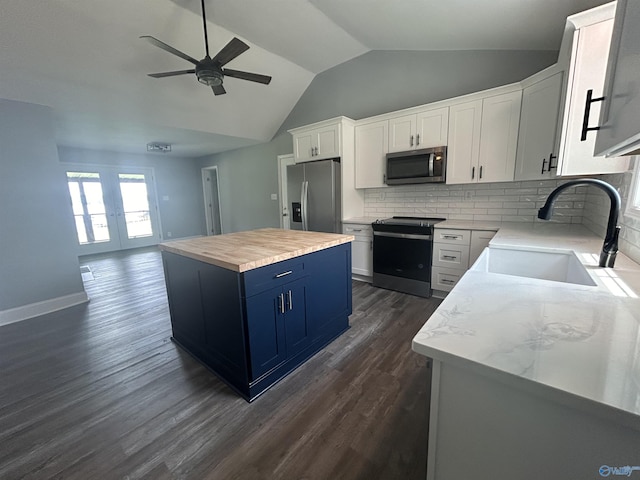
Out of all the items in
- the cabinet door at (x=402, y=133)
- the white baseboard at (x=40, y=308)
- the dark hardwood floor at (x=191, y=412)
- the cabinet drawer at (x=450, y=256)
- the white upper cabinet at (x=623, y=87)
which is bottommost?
the dark hardwood floor at (x=191, y=412)

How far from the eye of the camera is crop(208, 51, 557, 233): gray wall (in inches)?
114

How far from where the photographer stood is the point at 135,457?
1.34 m

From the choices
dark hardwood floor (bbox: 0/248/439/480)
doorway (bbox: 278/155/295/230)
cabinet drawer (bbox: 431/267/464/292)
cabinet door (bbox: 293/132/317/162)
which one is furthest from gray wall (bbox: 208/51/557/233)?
dark hardwood floor (bbox: 0/248/439/480)

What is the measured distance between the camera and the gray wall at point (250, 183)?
17.9 ft

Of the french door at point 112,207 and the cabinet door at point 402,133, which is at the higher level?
the cabinet door at point 402,133

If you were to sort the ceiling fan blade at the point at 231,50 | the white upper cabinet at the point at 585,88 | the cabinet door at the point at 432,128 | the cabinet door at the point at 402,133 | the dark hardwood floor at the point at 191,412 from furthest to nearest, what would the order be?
the cabinet door at the point at 402,133, the cabinet door at the point at 432,128, the ceiling fan blade at the point at 231,50, the white upper cabinet at the point at 585,88, the dark hardwood floor at the point at 191,412

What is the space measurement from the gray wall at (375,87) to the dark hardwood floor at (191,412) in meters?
2.89

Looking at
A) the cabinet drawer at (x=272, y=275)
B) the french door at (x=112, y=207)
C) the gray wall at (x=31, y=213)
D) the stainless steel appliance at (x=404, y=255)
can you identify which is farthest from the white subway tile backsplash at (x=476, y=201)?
the french door at (x=112, y=207)

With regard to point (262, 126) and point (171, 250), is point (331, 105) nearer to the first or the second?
point (262, 126)

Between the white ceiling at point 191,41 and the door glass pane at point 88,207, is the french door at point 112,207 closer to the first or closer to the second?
the door glass pane at point 88,207

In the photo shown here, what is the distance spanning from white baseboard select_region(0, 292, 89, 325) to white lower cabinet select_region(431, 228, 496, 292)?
4.45 m

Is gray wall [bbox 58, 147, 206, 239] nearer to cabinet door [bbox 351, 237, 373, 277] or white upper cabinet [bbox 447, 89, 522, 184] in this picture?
cabinet door [bbox 351, 237, 373, 277]

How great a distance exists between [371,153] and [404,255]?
4.96ft

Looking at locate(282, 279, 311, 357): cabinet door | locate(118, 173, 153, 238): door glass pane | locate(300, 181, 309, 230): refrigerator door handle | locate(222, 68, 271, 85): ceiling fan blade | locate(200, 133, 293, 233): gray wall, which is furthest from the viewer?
locate(118, 173, 153, 238): door glass pane
